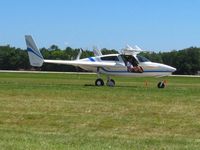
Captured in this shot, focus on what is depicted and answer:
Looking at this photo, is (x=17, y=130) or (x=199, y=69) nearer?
(x=17, y=130)

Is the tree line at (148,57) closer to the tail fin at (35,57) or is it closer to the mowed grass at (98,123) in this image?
the tail fin at (35,57)

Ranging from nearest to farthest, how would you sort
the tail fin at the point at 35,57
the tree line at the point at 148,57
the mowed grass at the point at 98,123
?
the mowed grass at the point at 98,123
the tail fin at the point at 35,57
the tree line at the point at 148,57

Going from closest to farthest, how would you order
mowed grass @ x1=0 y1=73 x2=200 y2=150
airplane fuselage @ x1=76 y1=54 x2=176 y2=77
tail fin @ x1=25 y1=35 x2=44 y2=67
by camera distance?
mowed grass @ x1=0 y1=73 x2=200 y2=150 < airplane fuselage @ x1=76 y1=54 x2=176 y2=77 < tail fin @ x1=25 y1=35 x2=44 y2=67

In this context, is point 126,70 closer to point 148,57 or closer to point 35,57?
point 35,57

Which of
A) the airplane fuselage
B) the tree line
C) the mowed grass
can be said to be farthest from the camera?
the tree line

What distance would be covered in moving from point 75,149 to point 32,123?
16.6 ft

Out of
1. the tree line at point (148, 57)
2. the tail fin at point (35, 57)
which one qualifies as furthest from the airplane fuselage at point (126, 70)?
the tree line at point (148, 57)

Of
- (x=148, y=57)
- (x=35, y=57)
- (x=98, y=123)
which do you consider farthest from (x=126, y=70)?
(x=148, y=57)

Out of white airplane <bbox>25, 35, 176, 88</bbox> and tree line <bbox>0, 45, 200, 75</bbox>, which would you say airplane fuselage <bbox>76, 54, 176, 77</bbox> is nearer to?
white airplane <bbox>25, 35, 176, 88</bbox>

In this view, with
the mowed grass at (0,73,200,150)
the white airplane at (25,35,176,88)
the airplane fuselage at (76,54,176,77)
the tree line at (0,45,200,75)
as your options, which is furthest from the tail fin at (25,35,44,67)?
the tree line at (0,45,200,75)

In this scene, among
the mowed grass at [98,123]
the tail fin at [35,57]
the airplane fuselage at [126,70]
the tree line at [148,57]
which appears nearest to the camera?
the mowed grass at [98,123]

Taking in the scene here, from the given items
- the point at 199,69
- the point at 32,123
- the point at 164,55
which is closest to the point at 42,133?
the point at 32,123

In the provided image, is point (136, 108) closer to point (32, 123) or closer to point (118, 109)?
point (118, 109)

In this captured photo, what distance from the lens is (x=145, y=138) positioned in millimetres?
12492
